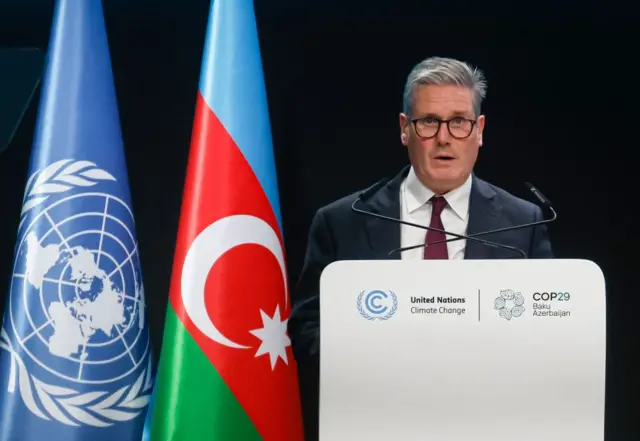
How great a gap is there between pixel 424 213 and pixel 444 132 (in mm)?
216

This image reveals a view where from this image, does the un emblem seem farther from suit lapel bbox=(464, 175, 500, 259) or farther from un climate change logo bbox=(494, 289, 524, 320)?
suit lapel bbox=(464, 175, 500, 259)

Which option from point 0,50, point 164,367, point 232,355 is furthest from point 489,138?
point 0,50

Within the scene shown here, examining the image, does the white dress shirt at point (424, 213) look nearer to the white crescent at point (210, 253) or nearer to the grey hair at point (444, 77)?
the grey hair at point (444, 77)

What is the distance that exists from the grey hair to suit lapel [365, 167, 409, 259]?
0.68 ft

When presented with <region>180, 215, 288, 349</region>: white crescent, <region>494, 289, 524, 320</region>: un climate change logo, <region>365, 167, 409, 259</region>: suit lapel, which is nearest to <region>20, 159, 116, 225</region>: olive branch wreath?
<region>180, 215, 288, 349</region>: white crescent

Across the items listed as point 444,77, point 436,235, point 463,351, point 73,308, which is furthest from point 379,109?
point 463,351

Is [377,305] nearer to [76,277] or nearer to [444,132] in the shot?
[444,132]

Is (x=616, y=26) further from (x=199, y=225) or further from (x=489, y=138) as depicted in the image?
(x=199, y=225)

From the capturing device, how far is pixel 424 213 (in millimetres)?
1896

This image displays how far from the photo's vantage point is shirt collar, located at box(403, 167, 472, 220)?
1.89 m

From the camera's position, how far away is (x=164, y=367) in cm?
212

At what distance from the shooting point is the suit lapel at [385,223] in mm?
1873

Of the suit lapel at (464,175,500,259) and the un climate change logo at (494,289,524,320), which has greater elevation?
the suit lapel at (464,175,500,259)

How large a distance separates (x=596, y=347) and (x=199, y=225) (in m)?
1.18
